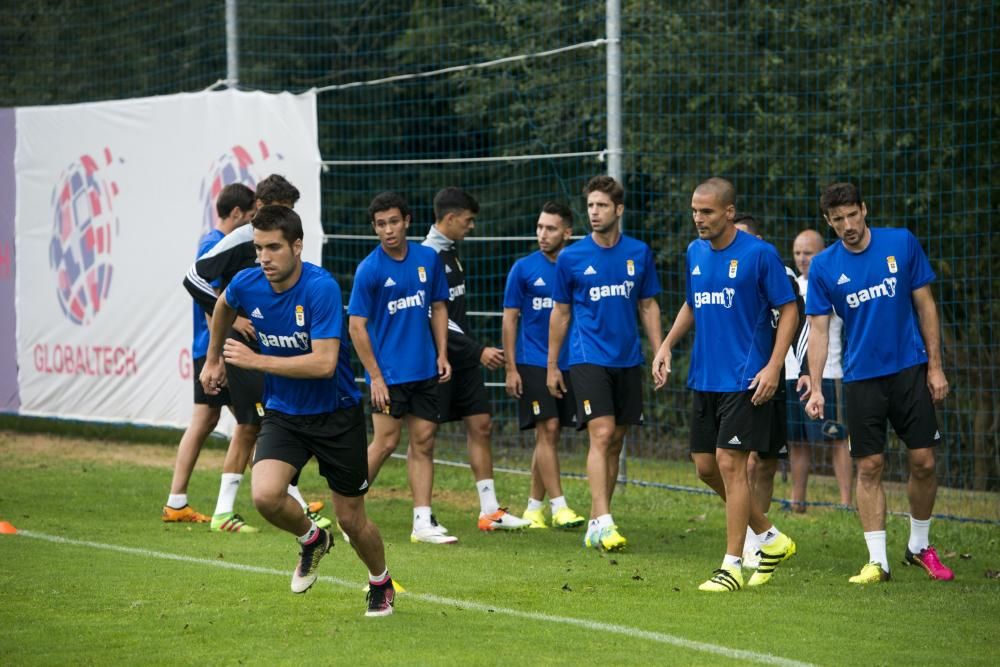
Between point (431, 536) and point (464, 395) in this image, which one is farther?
point (464, 395)

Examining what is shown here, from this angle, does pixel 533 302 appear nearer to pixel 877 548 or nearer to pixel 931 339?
pixel 931 339

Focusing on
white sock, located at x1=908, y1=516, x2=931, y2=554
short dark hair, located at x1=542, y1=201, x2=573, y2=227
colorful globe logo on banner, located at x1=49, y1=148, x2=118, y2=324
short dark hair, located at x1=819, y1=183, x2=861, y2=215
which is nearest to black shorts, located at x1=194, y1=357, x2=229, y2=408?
short dark hair, located at x1=542, y1=201, x2=573, y2=227

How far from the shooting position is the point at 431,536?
9.76m

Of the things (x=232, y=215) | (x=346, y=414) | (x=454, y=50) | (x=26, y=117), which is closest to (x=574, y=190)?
(x=454, y=50)

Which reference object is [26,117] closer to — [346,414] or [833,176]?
[833,176]

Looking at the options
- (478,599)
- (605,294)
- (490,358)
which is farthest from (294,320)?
(490,358)

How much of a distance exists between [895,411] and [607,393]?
1987mm

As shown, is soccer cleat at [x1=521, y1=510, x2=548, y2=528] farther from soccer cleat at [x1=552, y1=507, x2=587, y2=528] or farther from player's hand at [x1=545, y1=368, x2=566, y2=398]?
player's hand at [x1=545, y1=368, x2=566, y2=398]

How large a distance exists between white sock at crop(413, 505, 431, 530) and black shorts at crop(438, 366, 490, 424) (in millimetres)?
921

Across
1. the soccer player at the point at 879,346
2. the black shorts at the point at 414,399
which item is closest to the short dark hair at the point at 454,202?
the black shorts at the point at 414,399

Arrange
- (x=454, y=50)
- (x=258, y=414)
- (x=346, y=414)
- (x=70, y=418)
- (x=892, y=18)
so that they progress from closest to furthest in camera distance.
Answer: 1. (x=346, y=414)
2. (x=258, y=414)
3. (x=892, y=18)
4. (x=70, y=418)
5. (x=454, y=50)

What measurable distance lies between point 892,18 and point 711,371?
6.33 m

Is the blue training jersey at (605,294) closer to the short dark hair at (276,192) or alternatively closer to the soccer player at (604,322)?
the soccer player at (604,322)

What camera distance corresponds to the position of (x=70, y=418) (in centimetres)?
1642
